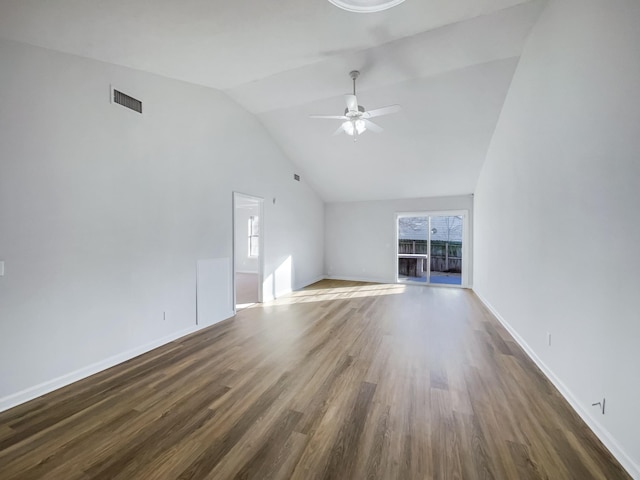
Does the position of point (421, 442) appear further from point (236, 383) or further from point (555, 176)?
point (555, 176)

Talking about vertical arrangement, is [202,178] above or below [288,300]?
above

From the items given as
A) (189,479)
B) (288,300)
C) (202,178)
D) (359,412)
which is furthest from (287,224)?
(189,479)

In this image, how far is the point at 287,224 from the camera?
620cm

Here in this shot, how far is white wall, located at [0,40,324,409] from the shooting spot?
7.00ft

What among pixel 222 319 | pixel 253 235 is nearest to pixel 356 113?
pixel 222 319

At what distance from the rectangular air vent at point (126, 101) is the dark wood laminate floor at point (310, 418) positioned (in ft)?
Result: 9.34

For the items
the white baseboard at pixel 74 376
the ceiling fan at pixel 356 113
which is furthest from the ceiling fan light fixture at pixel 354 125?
the white baseboard at pixel 74 376

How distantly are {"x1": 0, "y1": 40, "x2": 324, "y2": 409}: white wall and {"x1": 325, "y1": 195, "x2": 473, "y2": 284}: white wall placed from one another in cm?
461

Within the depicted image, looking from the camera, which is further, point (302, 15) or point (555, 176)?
point (555, 176)

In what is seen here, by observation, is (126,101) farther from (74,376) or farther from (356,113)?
(74,376)

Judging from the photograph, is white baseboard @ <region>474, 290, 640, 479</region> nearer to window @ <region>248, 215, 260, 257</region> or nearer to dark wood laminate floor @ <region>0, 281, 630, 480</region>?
dark wood laminate floor @ <region>0, 281, 630, 480</region>

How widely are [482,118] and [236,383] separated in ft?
17.1

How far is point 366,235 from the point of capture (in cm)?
798

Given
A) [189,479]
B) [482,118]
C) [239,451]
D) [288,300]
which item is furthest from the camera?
[288,300]
